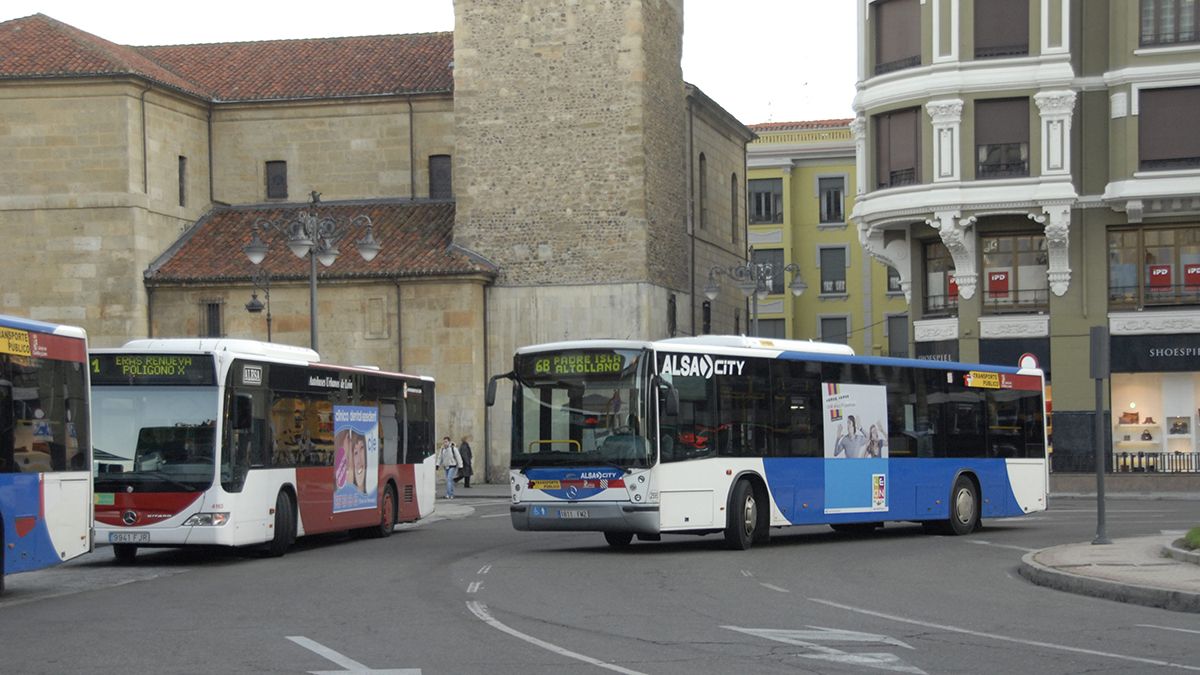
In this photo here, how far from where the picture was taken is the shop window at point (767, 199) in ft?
254

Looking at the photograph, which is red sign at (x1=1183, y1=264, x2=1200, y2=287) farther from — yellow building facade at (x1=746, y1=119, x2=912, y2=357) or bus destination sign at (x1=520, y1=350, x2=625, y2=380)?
yellow building facade at (x1=746, y1=119, x2=912, y2=357)

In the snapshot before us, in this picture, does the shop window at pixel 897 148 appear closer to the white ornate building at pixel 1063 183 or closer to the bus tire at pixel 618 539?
the white ornate building at pixel 1063 183

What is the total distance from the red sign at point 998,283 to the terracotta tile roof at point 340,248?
1421 cm

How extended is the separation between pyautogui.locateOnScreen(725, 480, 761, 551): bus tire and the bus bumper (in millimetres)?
1469

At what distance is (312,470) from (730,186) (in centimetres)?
3956

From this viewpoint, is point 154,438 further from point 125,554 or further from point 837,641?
point 837,641

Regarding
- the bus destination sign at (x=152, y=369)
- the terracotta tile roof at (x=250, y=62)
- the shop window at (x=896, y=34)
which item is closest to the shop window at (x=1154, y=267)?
the shop window at (x=896, y=34)

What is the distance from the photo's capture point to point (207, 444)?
21.8 meters

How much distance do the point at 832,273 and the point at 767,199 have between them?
→ 170 inches

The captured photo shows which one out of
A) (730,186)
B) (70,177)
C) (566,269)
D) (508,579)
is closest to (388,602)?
(508,579)

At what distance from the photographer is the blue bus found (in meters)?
17.1

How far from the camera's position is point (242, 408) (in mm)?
22297

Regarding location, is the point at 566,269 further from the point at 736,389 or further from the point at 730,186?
the point at 736,389

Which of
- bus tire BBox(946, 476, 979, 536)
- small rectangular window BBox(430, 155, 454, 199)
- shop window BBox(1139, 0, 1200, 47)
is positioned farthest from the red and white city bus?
small rectangular window BBox(430, 155, 454, 199)
